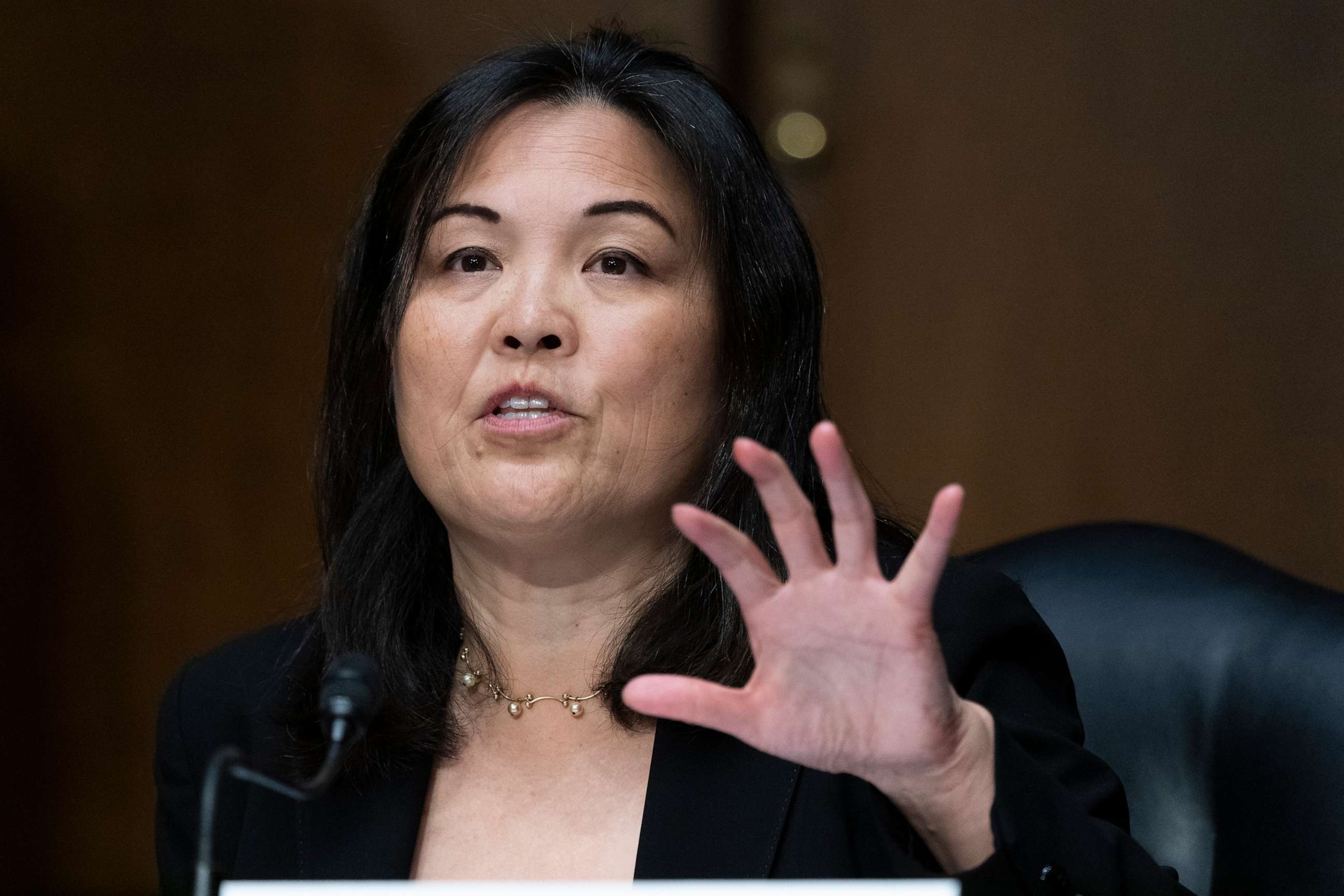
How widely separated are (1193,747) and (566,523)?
0.74m

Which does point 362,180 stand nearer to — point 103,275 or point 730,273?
point 103,275

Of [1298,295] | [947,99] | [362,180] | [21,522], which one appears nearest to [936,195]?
[947,99]

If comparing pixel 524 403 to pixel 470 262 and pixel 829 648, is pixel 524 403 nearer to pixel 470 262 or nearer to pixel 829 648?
pixel 470 262

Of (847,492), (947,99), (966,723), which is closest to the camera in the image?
(847,492)

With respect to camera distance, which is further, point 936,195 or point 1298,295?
point 936,195

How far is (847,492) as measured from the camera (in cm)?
101

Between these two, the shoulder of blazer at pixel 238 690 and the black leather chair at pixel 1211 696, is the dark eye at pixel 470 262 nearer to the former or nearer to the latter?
the shoulder of blazer at pixel 238 690

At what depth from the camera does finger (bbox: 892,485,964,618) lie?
990 millimetres

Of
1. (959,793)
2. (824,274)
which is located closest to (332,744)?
(959,793)

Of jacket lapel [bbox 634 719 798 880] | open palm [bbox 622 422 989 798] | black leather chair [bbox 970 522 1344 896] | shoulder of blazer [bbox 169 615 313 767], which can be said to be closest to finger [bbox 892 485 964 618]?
open palm [bbox 622 422 989 798]

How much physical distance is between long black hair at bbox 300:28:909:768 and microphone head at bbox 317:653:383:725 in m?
0.51

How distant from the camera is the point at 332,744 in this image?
3.42ft

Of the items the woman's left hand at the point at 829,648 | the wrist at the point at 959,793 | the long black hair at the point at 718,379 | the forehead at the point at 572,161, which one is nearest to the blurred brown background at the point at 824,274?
the long black hair at the point at 718,379

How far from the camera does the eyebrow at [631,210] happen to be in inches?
61.1
